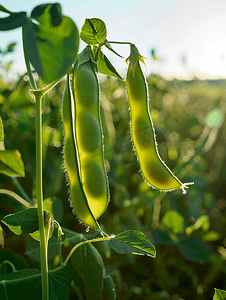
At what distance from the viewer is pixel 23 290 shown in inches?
29.8

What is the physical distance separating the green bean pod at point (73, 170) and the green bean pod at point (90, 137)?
2 cm

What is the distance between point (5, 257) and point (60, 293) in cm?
34

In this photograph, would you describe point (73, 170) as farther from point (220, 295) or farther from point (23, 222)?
point (220, 295)

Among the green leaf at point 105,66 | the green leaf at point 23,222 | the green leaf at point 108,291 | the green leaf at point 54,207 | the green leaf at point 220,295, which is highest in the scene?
the green leaf at point 105,66

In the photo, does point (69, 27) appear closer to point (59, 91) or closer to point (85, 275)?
point (85, 275)

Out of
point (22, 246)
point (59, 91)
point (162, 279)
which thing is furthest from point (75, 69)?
point (59, 91)

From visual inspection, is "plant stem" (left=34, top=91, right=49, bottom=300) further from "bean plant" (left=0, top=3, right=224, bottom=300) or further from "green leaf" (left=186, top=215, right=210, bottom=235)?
"green leaf" (left=186, top=215, right=210, bottom=235)

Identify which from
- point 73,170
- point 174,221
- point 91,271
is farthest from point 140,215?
point 73,170

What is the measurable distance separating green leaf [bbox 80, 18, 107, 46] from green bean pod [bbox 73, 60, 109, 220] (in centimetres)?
6

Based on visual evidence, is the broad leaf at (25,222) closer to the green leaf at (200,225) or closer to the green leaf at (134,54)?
the green leaf at (134,54)

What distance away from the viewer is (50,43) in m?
0.48

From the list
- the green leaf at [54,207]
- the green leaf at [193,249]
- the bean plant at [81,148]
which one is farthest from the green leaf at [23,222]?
the green leaf at [193,249]

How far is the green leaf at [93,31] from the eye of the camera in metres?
0.67

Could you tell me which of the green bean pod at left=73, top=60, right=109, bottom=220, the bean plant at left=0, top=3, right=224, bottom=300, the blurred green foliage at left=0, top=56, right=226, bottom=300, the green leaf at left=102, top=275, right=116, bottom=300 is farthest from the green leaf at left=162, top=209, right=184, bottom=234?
the green bean pod at left=73, top=60, right=109, bottom=220
